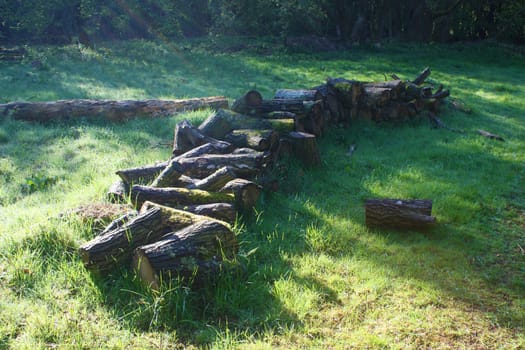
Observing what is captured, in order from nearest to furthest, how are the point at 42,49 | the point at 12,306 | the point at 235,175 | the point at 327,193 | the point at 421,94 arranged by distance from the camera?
the point at 12,306
the point at 235,175
the point at 327,193
the point at 421,94
the point at 42,49

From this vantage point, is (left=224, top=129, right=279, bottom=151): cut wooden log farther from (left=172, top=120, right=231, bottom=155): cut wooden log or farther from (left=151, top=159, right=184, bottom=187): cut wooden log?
(left=151, top=159, right=184, bottom=187): cut wooden log

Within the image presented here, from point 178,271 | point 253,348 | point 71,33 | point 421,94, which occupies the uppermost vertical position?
point 71,33

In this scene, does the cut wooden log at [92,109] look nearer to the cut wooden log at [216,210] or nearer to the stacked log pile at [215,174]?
the stacked log pile at [215,174]

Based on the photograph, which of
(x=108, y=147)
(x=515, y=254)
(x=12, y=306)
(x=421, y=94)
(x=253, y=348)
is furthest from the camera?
(x=421, y=94)

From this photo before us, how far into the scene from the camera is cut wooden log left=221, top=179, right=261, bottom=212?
462 cm

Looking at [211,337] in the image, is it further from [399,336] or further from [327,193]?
[327,193]

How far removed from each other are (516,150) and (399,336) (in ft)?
19.4

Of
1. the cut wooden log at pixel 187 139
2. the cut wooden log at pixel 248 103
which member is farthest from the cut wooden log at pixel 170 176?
the cut wooden log at pixel 248 103

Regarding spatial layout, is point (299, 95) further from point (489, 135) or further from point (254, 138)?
point (489, 135)

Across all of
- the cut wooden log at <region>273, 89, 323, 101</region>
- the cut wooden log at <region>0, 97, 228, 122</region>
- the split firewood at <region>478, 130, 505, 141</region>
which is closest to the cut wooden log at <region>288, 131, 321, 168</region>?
the cut wooden log at <region>273, 89, 323, 101</region>

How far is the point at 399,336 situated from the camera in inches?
123

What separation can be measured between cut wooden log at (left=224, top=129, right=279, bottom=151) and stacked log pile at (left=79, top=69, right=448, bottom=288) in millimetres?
14

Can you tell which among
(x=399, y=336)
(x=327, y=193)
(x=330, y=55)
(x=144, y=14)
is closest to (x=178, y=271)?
(x=399, y=336)

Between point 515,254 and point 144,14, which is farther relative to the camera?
point 144,14
